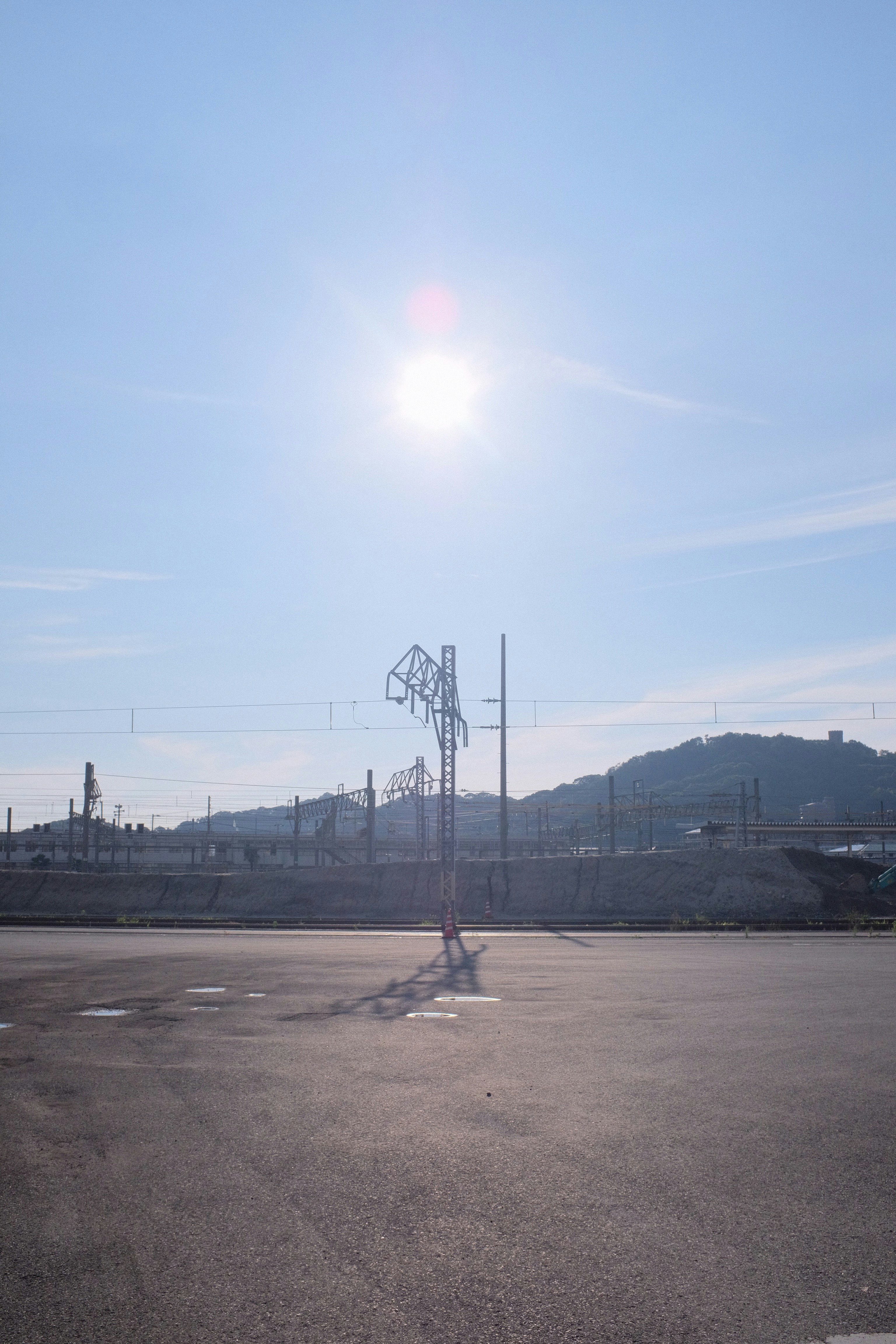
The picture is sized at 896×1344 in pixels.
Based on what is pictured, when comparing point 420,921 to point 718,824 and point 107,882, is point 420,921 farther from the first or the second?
point 718,824

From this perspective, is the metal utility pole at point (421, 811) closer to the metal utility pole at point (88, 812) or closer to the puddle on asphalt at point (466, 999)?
the metal utility pole at point (88, 812)

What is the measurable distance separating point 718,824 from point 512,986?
4280 centimetres

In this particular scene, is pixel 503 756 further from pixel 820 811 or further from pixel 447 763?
pixel 820 811

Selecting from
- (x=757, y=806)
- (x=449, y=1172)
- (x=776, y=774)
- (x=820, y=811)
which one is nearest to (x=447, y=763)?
(x=449, y=1172)

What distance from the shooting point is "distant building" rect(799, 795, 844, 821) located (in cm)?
10025

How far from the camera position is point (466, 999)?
1293 cm

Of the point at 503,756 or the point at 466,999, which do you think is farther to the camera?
the point at 503,756

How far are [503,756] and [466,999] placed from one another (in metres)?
28.5

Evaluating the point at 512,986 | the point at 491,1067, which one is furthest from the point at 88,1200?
the point at 512,986

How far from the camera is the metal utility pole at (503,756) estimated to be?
132 feet

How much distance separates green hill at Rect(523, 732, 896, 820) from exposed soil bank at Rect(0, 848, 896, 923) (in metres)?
97.0

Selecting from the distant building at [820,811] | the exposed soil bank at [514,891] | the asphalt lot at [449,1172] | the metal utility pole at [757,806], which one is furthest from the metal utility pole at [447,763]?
the distant building at [820,811]

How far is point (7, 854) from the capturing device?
53.7m

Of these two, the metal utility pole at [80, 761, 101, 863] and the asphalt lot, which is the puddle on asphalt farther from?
the metal utility pole at [80, 761, 101, 863]
